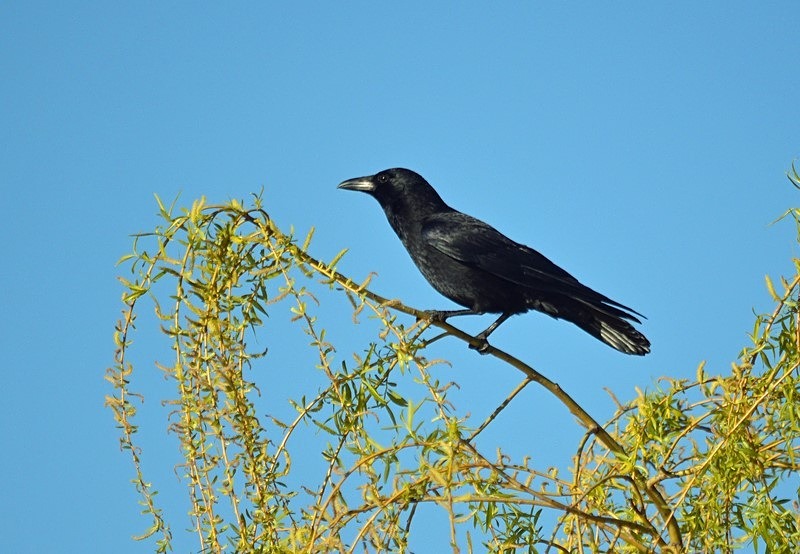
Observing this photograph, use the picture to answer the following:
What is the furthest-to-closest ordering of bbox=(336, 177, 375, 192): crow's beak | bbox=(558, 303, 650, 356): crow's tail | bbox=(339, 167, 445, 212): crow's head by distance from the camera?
bbox=(336, 177, 375, 192): crow's beak → bbox=(339, 167, 445, 212): crow's head → bbox=(558, 303, 650, 356): crow's tail

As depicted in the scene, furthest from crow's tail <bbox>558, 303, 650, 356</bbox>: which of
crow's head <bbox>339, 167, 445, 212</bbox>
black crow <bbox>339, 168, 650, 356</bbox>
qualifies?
crow's head <bbox>339, 167, 445, 212</bbox>

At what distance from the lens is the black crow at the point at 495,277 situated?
13.0 feet

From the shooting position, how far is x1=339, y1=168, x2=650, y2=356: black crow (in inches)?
156

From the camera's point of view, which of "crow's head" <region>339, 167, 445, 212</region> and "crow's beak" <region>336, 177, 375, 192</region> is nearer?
"crow's head" <region>339, 167, 445, 212</region>

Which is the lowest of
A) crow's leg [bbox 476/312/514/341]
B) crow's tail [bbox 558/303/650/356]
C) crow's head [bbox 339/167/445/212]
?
crow's tail [bbox 558/303/650/356]

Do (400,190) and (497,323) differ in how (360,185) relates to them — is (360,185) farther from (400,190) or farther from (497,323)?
(497,323)

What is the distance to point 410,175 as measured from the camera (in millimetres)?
4898

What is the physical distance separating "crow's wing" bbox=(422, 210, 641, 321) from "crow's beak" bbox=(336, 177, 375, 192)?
474mm

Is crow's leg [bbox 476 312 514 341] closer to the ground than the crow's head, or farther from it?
closer to the ground

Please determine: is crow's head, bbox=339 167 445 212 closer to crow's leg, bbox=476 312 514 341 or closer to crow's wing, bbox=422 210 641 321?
crow's wing, bbox=422 210 641 321

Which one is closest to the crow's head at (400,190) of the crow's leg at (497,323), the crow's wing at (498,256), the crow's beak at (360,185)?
the crow's beak at (360,185)

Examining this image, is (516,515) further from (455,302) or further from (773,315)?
(455,302)

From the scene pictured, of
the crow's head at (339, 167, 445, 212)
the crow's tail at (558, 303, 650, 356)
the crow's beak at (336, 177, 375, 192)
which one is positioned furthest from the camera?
the crow's beak at (336, 177, 375, 192)

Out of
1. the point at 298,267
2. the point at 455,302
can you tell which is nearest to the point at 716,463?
the point at 298,267
